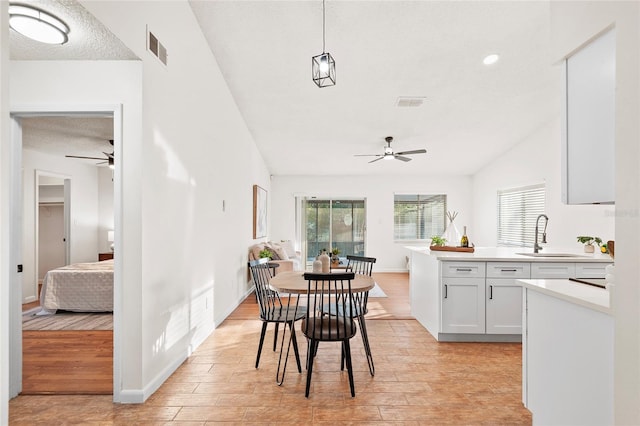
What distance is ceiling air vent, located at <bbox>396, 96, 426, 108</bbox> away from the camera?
4.59 meters

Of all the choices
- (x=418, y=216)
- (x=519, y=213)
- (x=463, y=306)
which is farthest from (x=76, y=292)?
(x=519, y=213)

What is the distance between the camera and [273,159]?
7.12 meters

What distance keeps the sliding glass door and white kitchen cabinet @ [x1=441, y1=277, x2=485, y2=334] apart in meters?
4.92

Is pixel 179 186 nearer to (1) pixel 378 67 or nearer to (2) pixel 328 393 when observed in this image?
(2) pixel 328 393

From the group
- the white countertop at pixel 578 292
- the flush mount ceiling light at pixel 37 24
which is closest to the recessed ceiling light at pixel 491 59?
the white countertop at pixel 578 292

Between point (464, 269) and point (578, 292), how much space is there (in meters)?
1.80

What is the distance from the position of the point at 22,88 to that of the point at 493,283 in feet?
14.2

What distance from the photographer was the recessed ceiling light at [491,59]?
149 inches

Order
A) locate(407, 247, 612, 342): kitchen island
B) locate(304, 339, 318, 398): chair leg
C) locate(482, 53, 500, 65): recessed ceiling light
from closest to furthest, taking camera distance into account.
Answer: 1. locate(304, 339, 318, 398): chair leg
2. locate(407, 247, 612, 342): kitchen island
3. locate(482, 53, 500, 65): recessed ceiling light

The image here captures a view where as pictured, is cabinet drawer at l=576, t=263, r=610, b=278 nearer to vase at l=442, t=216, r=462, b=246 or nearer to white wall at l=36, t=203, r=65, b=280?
vase at l=442, t=216, r=462, b=246

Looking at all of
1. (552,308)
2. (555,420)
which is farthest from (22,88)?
(555,420)

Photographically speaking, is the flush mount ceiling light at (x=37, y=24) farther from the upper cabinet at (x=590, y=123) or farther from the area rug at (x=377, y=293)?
the area rug at (x=377, y=293)

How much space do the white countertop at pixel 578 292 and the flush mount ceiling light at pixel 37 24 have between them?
3.10 meters

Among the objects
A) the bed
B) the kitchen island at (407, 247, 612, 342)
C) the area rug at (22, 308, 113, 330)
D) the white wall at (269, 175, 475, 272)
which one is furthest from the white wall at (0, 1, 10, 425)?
the white wall at (269, 175, 475, 272)
